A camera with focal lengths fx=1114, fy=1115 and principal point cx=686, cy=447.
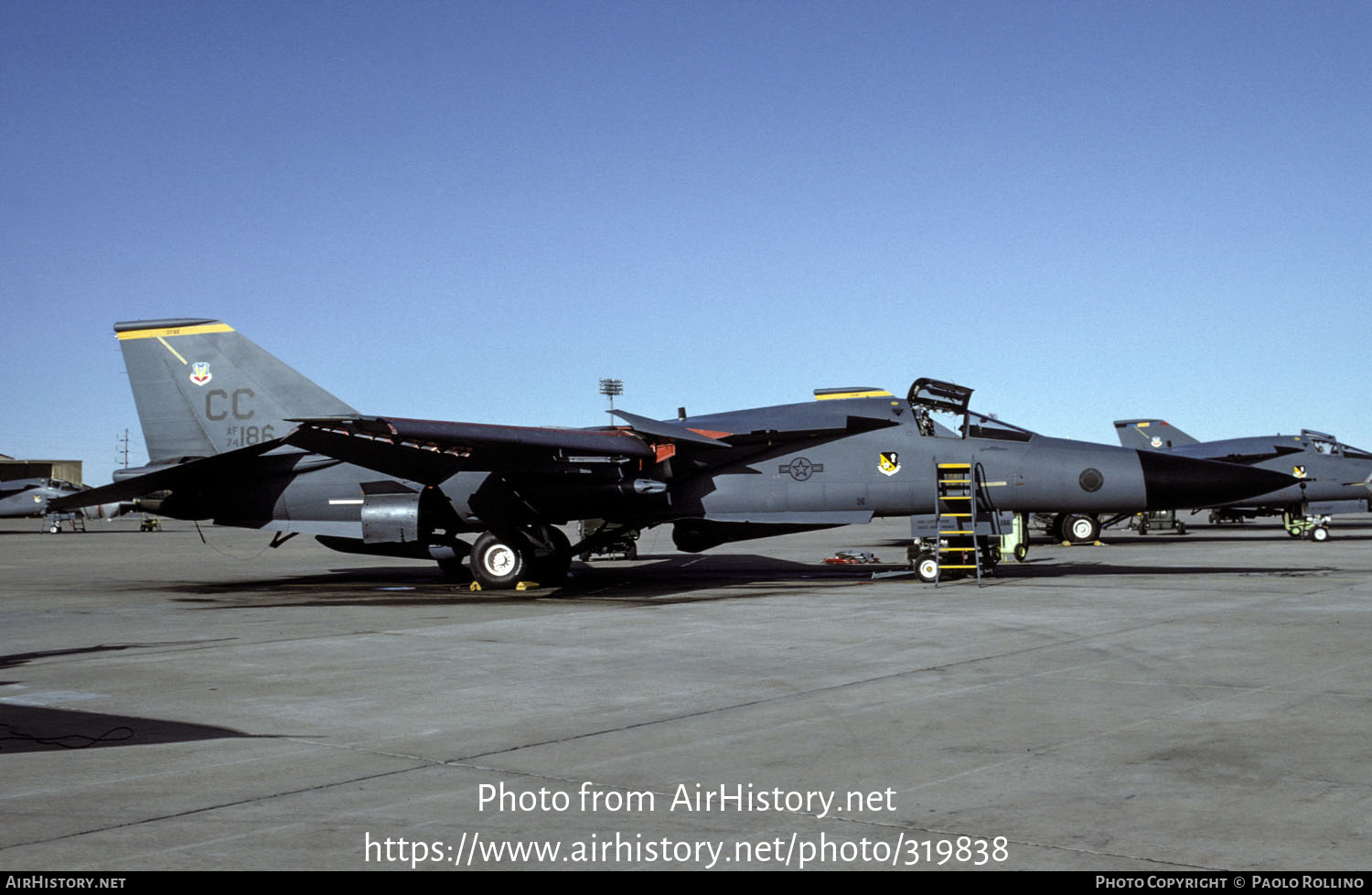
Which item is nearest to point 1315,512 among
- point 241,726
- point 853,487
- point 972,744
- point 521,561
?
point 853,487

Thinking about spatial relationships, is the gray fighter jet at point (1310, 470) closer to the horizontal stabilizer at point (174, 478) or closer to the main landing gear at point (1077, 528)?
the main landing gear at point (1077, 528)

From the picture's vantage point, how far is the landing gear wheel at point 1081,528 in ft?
98.3

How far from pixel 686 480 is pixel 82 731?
11.3 meters

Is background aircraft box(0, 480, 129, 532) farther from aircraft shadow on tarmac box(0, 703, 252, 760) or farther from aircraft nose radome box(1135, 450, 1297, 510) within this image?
aircraft shadow on tarmac box(0, 703, 252, 760)

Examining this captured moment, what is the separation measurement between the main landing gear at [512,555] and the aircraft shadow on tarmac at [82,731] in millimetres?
10129

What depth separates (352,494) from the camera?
58.2 feet

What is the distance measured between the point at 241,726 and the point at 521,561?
35.0 feet

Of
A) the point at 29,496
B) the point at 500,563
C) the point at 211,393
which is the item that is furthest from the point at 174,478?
the point at 29,496

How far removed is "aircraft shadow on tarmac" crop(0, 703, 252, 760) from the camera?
6027 millimetres

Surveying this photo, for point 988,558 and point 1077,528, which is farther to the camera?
point 1077,528

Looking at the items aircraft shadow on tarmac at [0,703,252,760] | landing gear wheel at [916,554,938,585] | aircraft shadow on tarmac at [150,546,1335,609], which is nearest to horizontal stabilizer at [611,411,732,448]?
aircraft shadow on tarmac at [150,546,1335,609]

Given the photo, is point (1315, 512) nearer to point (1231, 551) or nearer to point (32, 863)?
point (1231, 551)

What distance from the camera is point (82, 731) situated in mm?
6375

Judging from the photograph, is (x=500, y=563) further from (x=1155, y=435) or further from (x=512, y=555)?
(x=1155, y=435)
